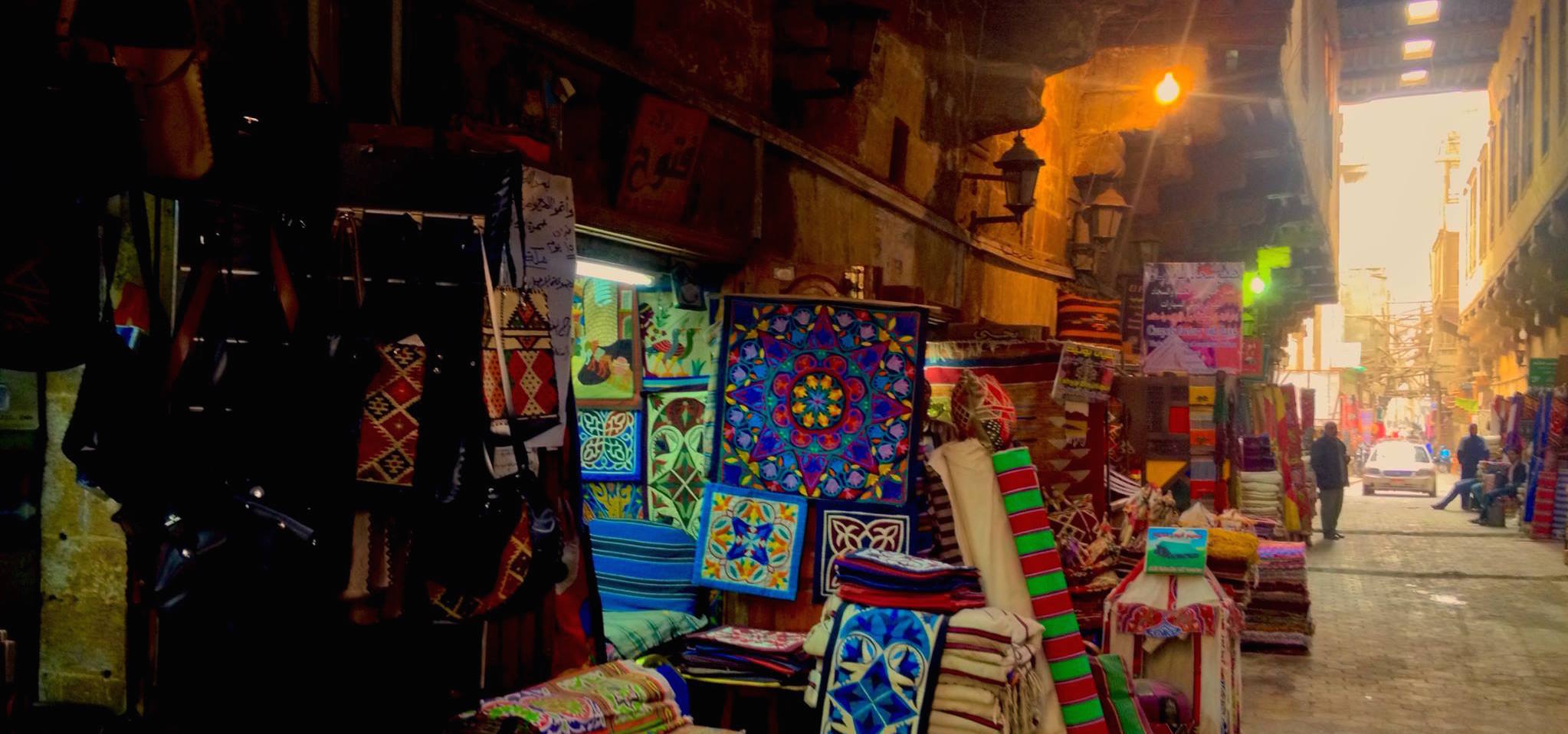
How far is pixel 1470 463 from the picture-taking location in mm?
24297

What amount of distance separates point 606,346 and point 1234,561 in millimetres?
4464

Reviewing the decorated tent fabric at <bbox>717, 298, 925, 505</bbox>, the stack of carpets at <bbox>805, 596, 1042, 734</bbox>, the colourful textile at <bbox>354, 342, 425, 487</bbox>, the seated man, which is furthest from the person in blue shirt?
the colourful textile at <bbox>354, 342, 425, 487</bbox>

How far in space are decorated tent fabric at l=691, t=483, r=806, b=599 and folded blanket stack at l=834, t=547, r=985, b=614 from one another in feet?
4.33

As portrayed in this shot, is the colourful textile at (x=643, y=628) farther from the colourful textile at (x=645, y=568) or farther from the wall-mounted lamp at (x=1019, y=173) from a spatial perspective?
the wall-mounted lamp at (x=1019, y=173)

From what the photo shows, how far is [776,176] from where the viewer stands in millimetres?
7160

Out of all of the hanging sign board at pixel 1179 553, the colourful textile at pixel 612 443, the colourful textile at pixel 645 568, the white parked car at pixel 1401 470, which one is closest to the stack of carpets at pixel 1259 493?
the hanging sign board at pixel 1179 553

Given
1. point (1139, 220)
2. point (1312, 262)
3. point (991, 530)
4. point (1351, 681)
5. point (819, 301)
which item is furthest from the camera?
point (1312, 262)

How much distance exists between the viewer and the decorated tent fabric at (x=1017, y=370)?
275 inches

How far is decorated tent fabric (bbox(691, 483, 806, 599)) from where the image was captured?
565 cm

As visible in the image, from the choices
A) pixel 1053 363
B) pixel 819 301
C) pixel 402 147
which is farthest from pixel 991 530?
pixel 402 147

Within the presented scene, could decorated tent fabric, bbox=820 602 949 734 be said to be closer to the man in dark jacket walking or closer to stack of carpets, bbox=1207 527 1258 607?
stack of carpets, bbox=1207 527 1258 607

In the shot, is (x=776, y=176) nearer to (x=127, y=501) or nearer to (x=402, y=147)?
(x=402, y=147)

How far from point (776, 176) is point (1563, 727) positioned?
5849 millimetres

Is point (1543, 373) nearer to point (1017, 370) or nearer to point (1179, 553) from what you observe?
point (1017, 370)
